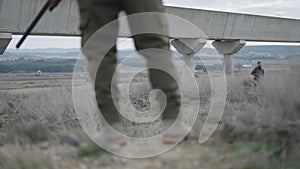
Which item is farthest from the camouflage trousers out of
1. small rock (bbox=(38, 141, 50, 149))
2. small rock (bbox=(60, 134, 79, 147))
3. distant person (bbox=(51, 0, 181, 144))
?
small rock (bbox=(38, 141, 50, 149))

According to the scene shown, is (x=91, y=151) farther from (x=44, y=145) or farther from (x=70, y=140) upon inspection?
(x=44, y=145)

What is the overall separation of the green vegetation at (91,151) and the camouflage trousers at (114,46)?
302mm

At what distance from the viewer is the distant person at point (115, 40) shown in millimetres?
2910

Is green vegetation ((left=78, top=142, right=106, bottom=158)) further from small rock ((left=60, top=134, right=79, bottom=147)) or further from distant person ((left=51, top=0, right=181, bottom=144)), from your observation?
distant person ((left=51, top=0, right=181, bottom=144))

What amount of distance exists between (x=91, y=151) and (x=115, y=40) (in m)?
0.92

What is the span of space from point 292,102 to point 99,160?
1764 millimetres

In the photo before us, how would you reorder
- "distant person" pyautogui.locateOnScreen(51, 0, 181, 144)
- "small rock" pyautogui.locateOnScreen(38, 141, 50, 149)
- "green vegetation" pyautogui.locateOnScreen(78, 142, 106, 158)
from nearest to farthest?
1. "green vegetation" pyautogui.locateOnScreen(78, 142, 106, 158)
2. "distant person" pyautogui.locateOnScreen(51, 0, 181, 144)
3. "small rock" pyautogui.locateOnScreen(38, 141, 50, 149)

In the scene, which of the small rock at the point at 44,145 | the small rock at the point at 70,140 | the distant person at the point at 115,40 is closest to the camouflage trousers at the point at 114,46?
the distant person at the point at 115,40

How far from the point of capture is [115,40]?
313 centimetres

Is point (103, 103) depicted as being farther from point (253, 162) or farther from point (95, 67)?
point (253, 162)

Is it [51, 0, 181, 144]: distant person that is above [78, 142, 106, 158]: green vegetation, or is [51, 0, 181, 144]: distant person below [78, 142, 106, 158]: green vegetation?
above

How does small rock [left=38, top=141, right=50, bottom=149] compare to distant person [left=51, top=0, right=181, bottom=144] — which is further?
small rock [left=38, top=141, right=50, bottom=149]

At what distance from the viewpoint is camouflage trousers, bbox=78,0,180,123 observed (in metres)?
2.91

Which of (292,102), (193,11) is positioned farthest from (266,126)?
(193,11)
